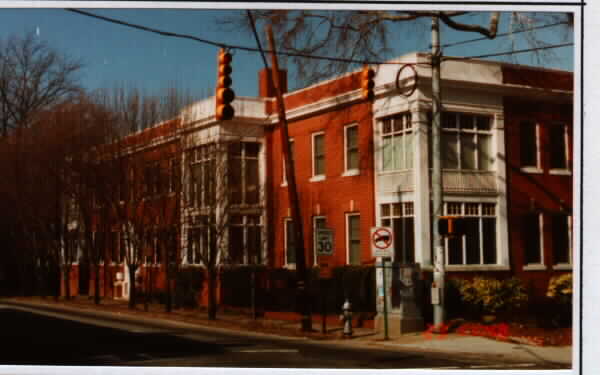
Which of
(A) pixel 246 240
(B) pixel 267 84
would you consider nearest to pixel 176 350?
(A) pixel 246 240

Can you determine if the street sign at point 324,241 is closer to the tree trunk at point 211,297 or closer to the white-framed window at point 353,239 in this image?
the white-framed window at point 353,239

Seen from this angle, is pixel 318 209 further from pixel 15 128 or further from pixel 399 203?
pixel 15 128

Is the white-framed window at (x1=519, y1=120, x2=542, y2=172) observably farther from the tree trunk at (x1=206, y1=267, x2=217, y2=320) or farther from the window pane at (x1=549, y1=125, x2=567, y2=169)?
the tree trunk at (x1=206, y1=267, x2=217, y2=320)

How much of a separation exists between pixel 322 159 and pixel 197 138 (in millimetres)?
4060

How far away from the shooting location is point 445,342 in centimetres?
1861

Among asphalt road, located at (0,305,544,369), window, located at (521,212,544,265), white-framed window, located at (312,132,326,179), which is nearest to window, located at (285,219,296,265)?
white-framed window, located at (312,132,326,179)

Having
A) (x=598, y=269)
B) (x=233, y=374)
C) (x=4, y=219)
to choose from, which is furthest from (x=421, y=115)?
(x=4, y=219)

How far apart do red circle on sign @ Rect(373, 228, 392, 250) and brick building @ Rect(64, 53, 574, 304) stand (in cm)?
337

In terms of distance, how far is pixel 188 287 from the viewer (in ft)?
91.7

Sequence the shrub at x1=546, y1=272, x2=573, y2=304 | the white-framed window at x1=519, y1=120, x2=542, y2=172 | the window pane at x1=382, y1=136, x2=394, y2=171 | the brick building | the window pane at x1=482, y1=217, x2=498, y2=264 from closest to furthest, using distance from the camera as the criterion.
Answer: the shrub at x1=546, y1=272, x2=573, y2=304
the brick building
the window pane at x1=482, y1=217, x2=498, y2=264
the window pane at x1=382, y1=136, x2=394, y2=171
the white-framed window at x1=519, y1=120, x2=542, y2=172

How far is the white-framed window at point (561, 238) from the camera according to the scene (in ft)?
81.0

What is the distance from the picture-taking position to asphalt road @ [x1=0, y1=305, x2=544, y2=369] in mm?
15141

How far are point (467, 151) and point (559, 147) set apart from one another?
3553 mm

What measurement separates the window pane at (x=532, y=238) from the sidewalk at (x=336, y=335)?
570 centimetres
